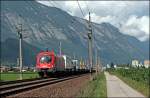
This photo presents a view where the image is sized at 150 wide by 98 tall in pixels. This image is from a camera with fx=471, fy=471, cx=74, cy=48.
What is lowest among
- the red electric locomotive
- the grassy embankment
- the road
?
the road

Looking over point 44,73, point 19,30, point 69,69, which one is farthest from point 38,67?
point 69,69

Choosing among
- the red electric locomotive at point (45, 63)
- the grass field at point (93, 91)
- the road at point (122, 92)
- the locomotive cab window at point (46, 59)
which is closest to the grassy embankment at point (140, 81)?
the road at point (122, 92)

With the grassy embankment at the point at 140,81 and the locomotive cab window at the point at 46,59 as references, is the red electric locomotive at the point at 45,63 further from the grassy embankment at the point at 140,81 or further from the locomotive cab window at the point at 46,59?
the grassy embankment at the point at 140,81

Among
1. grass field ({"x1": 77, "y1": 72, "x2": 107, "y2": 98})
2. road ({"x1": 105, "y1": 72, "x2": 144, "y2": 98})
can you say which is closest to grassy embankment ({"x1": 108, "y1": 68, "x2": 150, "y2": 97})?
road ({"x1": 105, "y1": 72, "x2": 144, "y2": 98})

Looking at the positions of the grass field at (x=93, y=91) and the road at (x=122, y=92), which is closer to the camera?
the grass field at (x=93, y=91)

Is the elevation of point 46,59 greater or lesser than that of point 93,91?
greater

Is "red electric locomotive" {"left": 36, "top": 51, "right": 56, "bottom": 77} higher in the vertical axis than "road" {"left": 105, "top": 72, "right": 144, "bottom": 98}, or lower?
higher

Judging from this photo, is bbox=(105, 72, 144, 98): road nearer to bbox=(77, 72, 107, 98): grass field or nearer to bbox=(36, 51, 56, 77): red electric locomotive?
bbox=(77, 72, 107, 98): grass field

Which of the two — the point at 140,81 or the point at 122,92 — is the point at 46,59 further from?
the point at 122,92

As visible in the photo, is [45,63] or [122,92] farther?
[45,63]

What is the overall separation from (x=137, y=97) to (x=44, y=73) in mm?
42346

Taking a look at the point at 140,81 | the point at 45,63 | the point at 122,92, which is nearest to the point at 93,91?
the point at 122,92

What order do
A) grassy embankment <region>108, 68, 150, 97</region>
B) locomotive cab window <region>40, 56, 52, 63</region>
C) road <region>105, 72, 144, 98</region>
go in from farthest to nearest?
locomotive cab window <region>40, 56, 52, 63</region> → grassy embankment <region>108, 68, 150, 97</region> → road <region>105, 72, 144, 98</region>

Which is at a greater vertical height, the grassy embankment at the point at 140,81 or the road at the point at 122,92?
the grassy embankment at the point at 140,81
